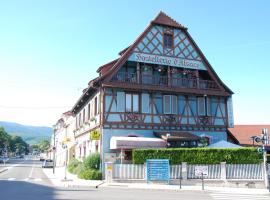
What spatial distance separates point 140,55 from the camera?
2992cm

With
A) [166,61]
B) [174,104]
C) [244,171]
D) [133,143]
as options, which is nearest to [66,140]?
[133,143]

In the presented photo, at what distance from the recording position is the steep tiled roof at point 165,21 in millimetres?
31188

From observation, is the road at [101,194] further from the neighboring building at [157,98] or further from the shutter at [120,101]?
the shutter at [120,101]

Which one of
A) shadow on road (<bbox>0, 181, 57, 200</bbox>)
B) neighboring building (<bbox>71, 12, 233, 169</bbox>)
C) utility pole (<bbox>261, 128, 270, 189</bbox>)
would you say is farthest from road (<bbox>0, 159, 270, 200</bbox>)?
neighboring building (<bbox>71, 12, 233, 169</bbox>)

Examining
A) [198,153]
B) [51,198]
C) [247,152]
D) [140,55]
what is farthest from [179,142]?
[51,198]

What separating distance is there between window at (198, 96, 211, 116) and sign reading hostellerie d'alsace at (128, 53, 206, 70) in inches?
113

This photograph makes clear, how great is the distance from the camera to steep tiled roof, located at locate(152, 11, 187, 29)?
3119cm

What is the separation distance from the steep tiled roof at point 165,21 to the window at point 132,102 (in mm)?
6893

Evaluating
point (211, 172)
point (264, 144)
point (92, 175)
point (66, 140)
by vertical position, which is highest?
point (66, 140)

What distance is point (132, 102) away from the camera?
29.2 m

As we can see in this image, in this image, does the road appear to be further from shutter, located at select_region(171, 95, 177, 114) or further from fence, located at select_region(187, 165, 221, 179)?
shutter, located at select_region(171, 95, 177, 114)

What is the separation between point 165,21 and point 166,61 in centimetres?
367

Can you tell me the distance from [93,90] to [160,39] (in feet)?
24.2

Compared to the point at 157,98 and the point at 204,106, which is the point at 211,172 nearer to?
the point at 157,98
